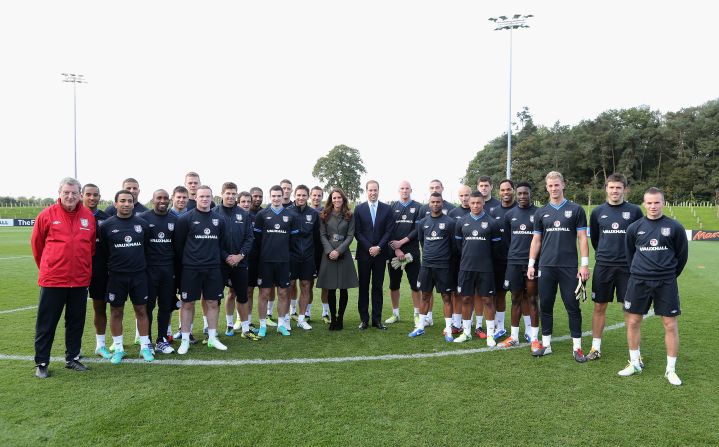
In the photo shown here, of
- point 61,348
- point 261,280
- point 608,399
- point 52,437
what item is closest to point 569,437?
point 608,399

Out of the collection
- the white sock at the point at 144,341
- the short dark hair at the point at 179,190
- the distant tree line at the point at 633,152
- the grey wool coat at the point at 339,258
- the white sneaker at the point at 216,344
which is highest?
the distant tree line at the point at 633,152

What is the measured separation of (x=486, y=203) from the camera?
22.4 feet

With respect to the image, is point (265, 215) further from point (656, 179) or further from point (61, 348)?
point (656, 179)

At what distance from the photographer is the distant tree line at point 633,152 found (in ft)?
186

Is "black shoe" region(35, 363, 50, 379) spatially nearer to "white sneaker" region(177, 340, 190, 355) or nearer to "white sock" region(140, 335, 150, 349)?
"white sock" region(140, 335, 150, 349)

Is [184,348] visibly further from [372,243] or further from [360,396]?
[372,243]

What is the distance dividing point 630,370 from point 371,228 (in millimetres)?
3584

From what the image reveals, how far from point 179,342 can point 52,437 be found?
277 cm

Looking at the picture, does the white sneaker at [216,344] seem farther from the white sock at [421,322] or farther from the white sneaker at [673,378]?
the white sneaker at [673,378]

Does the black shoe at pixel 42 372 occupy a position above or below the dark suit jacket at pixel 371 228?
below

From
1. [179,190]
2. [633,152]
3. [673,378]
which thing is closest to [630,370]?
[673,378]

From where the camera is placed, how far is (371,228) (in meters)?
6.92

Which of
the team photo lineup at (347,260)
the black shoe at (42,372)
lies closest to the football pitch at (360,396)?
the black shoe at (42,372)

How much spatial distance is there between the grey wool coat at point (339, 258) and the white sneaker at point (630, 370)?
3307 millimetres
